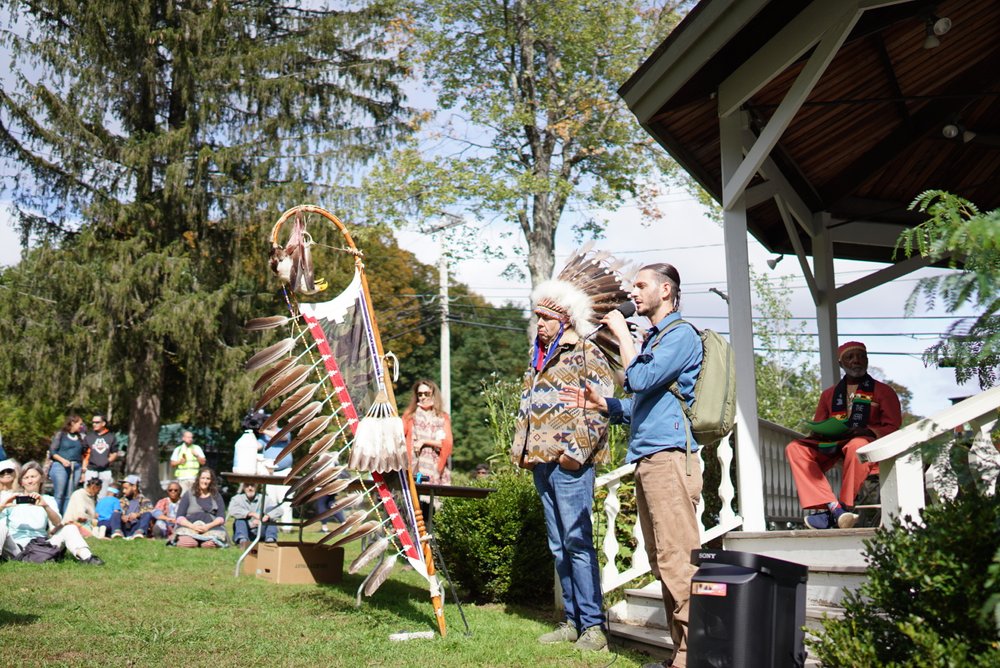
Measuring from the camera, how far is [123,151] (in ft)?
60.9

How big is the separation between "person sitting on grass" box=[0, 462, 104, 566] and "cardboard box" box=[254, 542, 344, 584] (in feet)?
6.06

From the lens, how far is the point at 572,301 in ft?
17.6

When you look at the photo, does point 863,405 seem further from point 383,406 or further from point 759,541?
point 383,406

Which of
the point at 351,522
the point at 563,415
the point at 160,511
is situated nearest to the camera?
the point at 563,415

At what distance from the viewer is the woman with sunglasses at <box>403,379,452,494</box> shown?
825cm

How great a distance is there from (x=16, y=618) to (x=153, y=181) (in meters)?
15.2

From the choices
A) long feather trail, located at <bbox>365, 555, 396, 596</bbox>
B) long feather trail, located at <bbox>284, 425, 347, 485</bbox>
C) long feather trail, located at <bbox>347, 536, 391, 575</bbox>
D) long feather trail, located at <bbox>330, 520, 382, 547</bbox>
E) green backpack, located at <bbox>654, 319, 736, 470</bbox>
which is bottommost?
long feather trail, located at <bbox>365, 555, 396, 596</bbox>

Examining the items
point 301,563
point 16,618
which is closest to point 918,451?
point 16,618

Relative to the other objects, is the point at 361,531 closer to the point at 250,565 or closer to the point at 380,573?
the point at 380,573

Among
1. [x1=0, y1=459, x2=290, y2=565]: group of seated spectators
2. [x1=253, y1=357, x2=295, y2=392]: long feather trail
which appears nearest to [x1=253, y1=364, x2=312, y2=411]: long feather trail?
[x1=253, y1=357, x2=295, y2=392]: long feather trail

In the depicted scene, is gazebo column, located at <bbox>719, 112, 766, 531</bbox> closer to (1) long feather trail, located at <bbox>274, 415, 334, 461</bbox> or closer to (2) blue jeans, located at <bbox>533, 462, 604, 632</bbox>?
(2) blue jeans, located at <bbox>533, 462, 604, 632</bbox>

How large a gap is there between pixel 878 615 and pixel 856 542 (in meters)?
1.42

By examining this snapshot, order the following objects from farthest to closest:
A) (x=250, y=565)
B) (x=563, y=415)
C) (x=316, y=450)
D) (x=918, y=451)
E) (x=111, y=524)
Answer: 1. (x=111, y=524)
2. (x=250, y=565)
3. (x=316, y=450)
4. (x=563, y=415)
5. (x=918, y=451)

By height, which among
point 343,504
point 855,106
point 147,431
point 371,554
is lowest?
point 371,554
